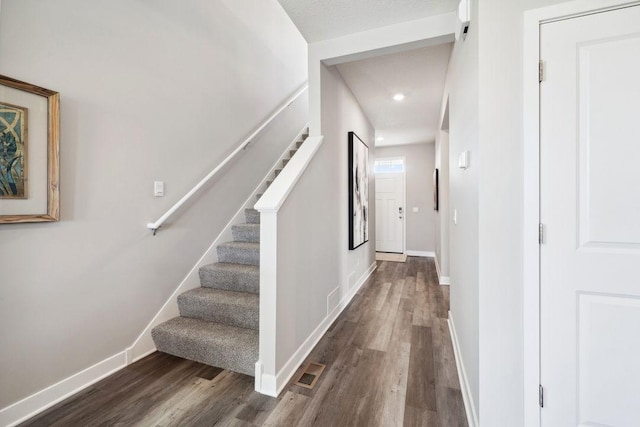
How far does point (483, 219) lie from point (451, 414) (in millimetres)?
1123

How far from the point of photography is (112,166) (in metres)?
1.78

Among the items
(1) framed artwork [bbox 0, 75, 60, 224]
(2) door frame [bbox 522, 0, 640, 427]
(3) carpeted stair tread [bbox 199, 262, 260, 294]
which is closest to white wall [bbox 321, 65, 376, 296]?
(3) carpeted stair tread [bbox 199, 262, 260, 294]

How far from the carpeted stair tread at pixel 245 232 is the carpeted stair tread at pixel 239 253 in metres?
0.09

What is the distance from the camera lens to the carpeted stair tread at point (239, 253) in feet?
8.08

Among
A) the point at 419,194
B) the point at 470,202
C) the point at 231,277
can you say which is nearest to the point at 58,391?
the point at 231,277

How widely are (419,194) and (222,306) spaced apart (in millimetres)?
5354

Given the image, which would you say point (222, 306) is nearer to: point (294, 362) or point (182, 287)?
point (182, 287)

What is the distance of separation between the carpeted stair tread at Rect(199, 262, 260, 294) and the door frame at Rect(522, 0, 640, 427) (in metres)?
1.79

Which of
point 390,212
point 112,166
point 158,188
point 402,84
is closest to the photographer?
point 112,166

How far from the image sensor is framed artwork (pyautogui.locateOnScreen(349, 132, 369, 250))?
3229 millimetres

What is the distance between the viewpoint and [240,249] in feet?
8.28

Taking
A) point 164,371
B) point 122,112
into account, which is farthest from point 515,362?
point 122,112

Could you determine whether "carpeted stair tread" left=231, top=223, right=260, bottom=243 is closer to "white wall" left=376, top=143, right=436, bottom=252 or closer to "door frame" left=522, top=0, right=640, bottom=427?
"door frame" left=522, top=0, right=640, bottom=427

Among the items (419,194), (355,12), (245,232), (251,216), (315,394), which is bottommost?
(315,394)
